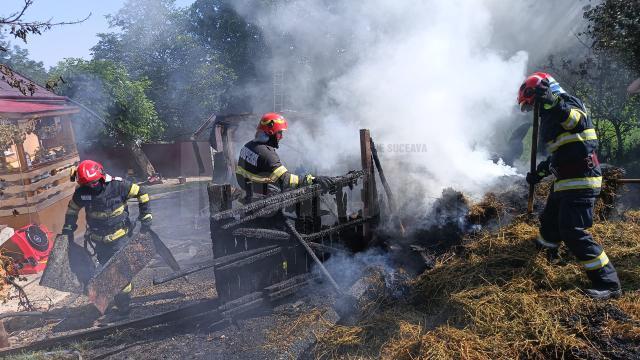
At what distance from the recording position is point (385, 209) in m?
7.23

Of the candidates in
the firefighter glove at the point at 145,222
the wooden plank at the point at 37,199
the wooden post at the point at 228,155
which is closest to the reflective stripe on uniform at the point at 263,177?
the firefighter glove at the point at 145,222

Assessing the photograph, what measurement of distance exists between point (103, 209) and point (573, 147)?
564 cm

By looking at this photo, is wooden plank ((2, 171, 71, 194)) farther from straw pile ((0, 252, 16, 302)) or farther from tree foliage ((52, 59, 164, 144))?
tree foliage ((52, 59, 164, 144))

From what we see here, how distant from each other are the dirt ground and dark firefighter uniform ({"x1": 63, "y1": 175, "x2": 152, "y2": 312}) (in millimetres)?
625

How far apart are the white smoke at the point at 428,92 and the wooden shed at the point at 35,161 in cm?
597

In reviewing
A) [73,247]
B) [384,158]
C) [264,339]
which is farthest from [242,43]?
[264,339]

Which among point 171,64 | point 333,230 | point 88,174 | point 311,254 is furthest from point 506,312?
point 171,64

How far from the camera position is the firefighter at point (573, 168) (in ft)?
11.5

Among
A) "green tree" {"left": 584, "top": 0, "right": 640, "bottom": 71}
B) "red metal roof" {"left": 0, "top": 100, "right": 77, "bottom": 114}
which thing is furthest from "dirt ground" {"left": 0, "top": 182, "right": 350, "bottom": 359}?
"green tree" {"left": 584, "top": 0, "right": 640, "bottom": 71}

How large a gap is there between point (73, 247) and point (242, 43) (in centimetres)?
2359

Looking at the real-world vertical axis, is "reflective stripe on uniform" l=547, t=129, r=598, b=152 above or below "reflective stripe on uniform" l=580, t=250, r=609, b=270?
above

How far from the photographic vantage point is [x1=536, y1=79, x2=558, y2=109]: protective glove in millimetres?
3648

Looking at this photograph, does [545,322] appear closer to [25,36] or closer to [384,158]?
[25,36]

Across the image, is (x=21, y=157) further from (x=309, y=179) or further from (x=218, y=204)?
(x=309, y=179)
